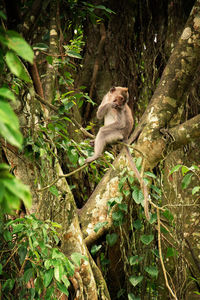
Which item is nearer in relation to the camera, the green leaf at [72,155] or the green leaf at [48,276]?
the green leaf at [48,276]

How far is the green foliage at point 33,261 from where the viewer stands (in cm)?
225

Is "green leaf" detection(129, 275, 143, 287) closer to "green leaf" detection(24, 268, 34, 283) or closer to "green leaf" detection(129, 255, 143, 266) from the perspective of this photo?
"green leaf" detection(129, 255, 143, 266)

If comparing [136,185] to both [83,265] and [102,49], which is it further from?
[102,49]

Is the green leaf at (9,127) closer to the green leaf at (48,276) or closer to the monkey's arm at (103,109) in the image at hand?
the green leaf at (48,276)

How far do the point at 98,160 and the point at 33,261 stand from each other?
65.6 inches

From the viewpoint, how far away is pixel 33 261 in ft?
7.89

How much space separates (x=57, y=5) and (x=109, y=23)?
78.1 inches

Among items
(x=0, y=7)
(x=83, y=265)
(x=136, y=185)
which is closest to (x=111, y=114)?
(x=136, y=185)

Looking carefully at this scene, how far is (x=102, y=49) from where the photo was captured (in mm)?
5207

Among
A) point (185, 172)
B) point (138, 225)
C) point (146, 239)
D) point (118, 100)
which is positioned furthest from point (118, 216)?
point (118, 100)

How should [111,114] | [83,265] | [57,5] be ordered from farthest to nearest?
1. [111,114]
2. [57,5]
3. [83,265]

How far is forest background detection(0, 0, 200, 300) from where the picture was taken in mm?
2393

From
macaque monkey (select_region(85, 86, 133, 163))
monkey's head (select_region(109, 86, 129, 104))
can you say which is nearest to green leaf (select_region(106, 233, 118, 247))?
macaque monkey (select_region(85, 86, 133, 163))

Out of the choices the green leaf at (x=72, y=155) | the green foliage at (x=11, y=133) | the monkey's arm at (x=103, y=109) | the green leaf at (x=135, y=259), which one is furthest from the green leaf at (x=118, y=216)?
the green foliage at (x=11, y=133)
